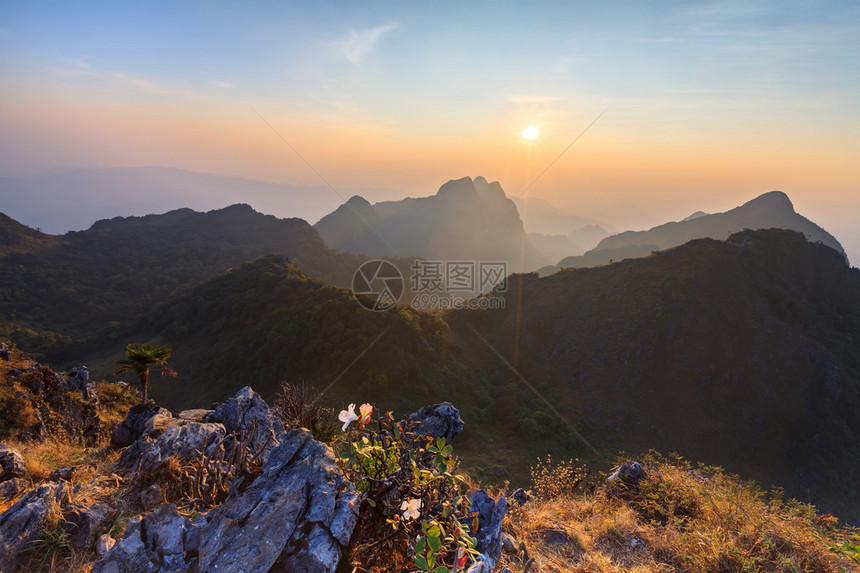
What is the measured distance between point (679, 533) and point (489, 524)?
150 inches

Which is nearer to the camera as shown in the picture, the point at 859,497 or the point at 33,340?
the point at 859,497

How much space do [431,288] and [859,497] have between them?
54.6 m

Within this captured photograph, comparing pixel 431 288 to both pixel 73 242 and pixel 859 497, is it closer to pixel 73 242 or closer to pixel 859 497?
pixel 859 497

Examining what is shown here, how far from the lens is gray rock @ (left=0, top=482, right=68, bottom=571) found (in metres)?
3.73

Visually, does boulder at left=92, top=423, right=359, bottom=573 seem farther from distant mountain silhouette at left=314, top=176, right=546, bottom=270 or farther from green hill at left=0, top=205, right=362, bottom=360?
distant mountain silhouette at left=314, top=176, right=546, bottom=270

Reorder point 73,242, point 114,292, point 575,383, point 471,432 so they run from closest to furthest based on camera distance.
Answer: point 471,432
point 575,383
point 114,292
point 73,242

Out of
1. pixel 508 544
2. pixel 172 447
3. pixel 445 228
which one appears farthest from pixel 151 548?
pixel 445 228

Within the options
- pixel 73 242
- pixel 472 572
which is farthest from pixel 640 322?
pixel 73 242

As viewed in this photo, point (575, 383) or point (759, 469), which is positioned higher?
point (575, 383)

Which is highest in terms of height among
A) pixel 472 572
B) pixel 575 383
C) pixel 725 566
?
pixel 472 572

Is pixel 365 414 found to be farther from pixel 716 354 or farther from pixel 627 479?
pixel 716 354

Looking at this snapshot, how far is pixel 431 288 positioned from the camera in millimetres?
67688

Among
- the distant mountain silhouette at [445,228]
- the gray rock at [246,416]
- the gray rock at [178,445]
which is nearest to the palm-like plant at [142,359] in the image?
the gray rock at [246,416]

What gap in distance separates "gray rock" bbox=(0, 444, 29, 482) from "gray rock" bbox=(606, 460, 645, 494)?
1107 centimetres
